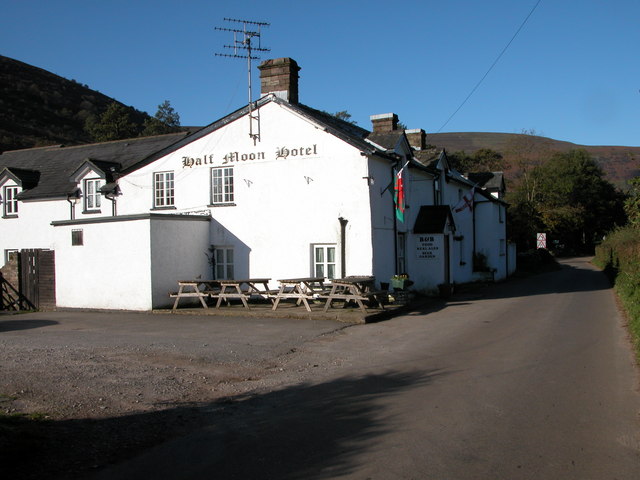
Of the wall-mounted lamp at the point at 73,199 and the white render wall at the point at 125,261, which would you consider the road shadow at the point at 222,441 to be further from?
the wall-mounted lamp at the point at 73,199

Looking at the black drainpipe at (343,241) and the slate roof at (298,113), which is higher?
the slate roof at (298,113)

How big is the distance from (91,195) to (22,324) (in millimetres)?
9068

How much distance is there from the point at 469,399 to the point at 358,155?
12145 mm

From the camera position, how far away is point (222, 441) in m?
5.88

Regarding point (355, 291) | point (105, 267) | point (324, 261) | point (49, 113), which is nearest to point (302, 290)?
point (355, 291)

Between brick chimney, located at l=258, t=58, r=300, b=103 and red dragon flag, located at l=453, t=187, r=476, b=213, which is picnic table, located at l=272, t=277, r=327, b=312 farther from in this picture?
red dragon flag, located at l=453, t=187, r=476, b=213

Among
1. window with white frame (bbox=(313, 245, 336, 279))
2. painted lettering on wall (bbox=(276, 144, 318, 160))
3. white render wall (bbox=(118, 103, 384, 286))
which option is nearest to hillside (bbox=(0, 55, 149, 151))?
white render wall (bbox=(118, 103, 384, 286))

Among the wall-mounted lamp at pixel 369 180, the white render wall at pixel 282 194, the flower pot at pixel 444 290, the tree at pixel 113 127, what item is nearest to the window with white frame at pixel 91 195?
the white render wall at pixel 282 194

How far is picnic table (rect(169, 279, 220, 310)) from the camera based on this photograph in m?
17.8

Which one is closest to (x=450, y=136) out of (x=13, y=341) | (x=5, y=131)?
(x=5, y=131)

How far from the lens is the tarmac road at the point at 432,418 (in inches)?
200

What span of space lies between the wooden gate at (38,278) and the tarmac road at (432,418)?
1250 cm

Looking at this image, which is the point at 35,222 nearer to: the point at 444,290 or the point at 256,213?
the point at 256,213

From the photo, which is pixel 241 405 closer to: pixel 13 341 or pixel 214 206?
pixel 13 341
